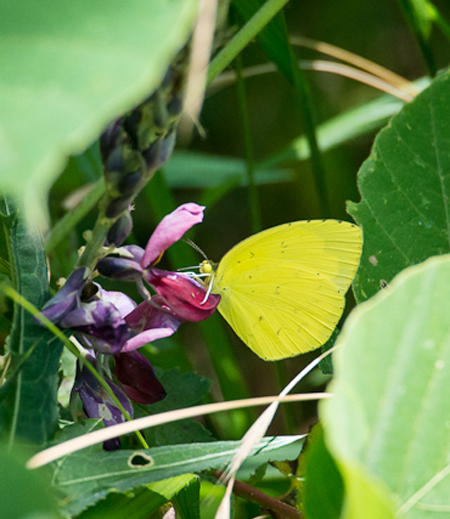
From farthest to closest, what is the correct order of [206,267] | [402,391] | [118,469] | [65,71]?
[206,267]
[118,469]
[402,391]
[65,71]

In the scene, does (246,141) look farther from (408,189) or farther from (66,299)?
(66,299)

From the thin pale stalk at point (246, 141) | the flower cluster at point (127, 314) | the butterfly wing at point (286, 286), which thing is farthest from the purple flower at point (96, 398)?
the thin pale stalk at point (246, 141)

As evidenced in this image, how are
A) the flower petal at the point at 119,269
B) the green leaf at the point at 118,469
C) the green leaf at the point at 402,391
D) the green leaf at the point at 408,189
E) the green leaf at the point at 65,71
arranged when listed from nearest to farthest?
the green leaf at the point at 65,71 → the green leaf at the point at 402,391 → the green leaf at the point at 118,469 → the flower petal at the point at 119,269 → the green leaf at the point at 408,189

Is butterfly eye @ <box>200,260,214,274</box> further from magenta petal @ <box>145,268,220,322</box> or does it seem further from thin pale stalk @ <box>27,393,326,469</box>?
thin pale stalk @ <box>27,393,326,469</box>

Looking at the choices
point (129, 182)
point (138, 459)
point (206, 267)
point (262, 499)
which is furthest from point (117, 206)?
point (206, 267)

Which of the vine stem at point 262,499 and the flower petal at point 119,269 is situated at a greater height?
the flower petal at point 119,269

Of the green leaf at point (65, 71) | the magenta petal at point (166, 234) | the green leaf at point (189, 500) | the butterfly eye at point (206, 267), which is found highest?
the green leaf at point (65, 71)

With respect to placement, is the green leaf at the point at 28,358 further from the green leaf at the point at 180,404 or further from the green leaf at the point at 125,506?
the green leaf at the point at 180,404

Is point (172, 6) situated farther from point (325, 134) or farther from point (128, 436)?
point (325, 134)
